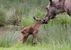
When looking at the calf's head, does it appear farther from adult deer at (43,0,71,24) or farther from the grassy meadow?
the grassy meadow

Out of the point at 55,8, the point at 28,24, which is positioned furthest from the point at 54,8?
the point at 28,24

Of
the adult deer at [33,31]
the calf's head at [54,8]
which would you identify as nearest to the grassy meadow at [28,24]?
the adult deer at [33,31]

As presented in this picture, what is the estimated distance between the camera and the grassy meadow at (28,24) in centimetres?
1217

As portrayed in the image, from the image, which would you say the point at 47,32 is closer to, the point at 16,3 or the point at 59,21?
the point at 59,21

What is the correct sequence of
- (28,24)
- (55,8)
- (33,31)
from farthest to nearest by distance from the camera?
1. (28,24)
2. (55,8)
3. (33,31)

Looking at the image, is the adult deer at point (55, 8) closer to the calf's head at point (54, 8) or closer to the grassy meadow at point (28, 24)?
the calf's head at point (54, 8)

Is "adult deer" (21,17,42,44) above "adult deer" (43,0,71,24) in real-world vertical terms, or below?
below

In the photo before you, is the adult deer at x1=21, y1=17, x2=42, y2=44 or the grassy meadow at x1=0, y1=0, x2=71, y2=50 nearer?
the adult deer at x1=21, y1=17, x2=42, y2=44

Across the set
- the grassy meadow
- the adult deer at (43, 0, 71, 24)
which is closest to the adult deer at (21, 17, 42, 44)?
the grassy meadow

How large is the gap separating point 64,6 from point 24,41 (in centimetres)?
181

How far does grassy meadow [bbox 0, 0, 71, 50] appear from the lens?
12166 millimetres

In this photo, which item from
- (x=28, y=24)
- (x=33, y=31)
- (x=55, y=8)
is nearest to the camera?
(x=33, y=31)

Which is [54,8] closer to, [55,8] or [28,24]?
[55,8]

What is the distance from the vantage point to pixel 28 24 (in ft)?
44.7
